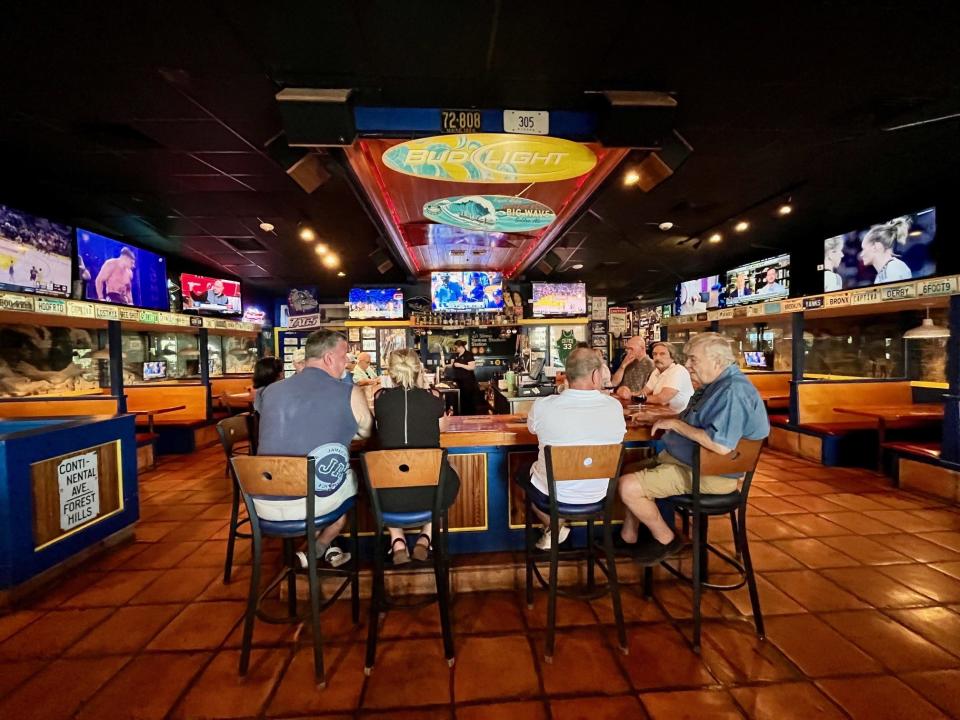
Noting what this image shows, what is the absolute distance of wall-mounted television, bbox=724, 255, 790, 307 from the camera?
24.1 feet

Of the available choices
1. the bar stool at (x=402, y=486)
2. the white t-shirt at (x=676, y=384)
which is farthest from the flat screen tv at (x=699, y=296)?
the bar stool at (x=402, y=486)

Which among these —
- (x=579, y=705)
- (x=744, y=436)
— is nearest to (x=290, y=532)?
(x=579, y=705)

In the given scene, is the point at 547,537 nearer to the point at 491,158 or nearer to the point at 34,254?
the point at 491,158

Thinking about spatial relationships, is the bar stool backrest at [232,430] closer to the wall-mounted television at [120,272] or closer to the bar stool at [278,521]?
the bar stool at [278,521]

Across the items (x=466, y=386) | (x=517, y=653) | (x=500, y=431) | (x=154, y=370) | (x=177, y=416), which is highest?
(x=154, y=370)

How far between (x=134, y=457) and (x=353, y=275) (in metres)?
Answer: 6.32

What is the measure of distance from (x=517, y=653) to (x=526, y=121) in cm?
356

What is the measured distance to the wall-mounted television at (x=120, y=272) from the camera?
5648 mm

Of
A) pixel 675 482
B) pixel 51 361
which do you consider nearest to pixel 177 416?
pixel 51 361

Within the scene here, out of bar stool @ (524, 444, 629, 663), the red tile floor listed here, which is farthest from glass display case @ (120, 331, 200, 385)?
bar stool @ (524, 444, 629, 663)

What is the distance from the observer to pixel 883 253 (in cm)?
557

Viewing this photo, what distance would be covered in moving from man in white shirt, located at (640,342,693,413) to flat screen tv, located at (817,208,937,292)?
343 centimetres

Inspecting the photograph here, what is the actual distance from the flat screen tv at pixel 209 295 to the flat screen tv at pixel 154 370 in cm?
155

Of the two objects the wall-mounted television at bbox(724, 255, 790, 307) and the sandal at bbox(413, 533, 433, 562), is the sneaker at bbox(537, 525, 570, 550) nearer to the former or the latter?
the sandal at bbox(413, 533, 433, 562)
